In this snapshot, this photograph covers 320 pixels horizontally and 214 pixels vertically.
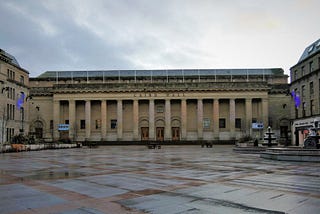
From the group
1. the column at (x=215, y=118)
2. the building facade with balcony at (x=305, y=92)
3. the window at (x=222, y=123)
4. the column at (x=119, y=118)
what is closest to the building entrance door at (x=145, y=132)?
the column at (x=119, y=118)

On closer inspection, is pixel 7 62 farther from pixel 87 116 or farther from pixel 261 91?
pixel 261 91

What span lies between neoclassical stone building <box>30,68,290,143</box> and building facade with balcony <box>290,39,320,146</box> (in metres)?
16.5

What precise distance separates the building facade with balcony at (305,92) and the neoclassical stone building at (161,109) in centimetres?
1648

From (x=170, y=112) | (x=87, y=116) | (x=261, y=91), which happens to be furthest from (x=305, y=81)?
(x=87, y=116)

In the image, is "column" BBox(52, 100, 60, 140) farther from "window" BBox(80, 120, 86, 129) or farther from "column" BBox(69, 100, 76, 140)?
"window" BBox(80, 120, 86, 129)

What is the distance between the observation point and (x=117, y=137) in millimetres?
76688

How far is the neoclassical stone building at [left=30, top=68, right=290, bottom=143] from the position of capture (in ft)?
250

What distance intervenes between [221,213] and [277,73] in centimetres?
8470

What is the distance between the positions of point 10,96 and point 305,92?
51339mm

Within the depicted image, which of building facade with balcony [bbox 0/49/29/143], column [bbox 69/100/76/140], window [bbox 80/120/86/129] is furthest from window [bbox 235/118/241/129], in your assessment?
building facade with balcony [bbox 0/49/29/143]

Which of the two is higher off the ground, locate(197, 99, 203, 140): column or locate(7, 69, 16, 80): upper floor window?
locate(7, 69, 16, 80): upper floor window

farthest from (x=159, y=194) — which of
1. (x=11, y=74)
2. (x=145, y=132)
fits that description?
(x=145, y=132)

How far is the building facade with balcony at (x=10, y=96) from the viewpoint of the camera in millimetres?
54031

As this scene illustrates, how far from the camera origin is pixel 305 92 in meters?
53.1
